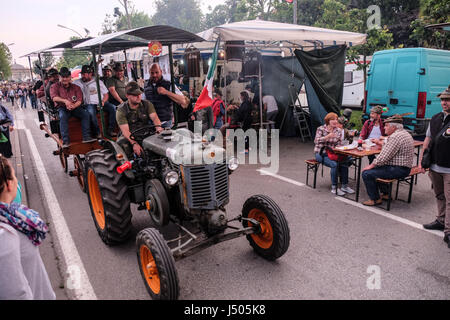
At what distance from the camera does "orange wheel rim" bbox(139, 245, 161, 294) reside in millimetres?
3084

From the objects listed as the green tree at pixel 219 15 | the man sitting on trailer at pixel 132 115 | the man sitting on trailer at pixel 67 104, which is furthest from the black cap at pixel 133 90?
the green tree at pixel 219 15

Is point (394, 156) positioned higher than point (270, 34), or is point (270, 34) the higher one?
point (270, 34)

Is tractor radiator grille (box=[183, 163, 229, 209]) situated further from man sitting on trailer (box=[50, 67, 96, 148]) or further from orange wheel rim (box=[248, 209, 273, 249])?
man sitting on trailer (box=[50, 67, 96, 148])

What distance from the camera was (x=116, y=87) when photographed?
26.9 ft

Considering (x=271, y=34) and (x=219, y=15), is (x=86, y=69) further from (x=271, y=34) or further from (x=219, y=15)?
(x=219, y=15)

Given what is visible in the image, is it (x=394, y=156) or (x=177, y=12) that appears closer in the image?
(x=394, y=156)

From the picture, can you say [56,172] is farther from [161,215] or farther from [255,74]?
[255,74]

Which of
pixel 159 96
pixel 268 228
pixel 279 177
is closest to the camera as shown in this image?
pixel 268 228

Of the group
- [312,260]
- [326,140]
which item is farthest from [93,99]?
[312,260]

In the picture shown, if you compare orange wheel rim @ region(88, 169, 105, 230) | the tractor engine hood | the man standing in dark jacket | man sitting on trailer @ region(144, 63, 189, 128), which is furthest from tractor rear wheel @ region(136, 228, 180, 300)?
the man standing in dark jacket

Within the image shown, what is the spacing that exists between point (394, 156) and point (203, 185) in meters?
3.35

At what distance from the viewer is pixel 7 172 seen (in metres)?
1.99

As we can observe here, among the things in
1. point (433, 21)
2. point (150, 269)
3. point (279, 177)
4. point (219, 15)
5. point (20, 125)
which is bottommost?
point (279, 177)
